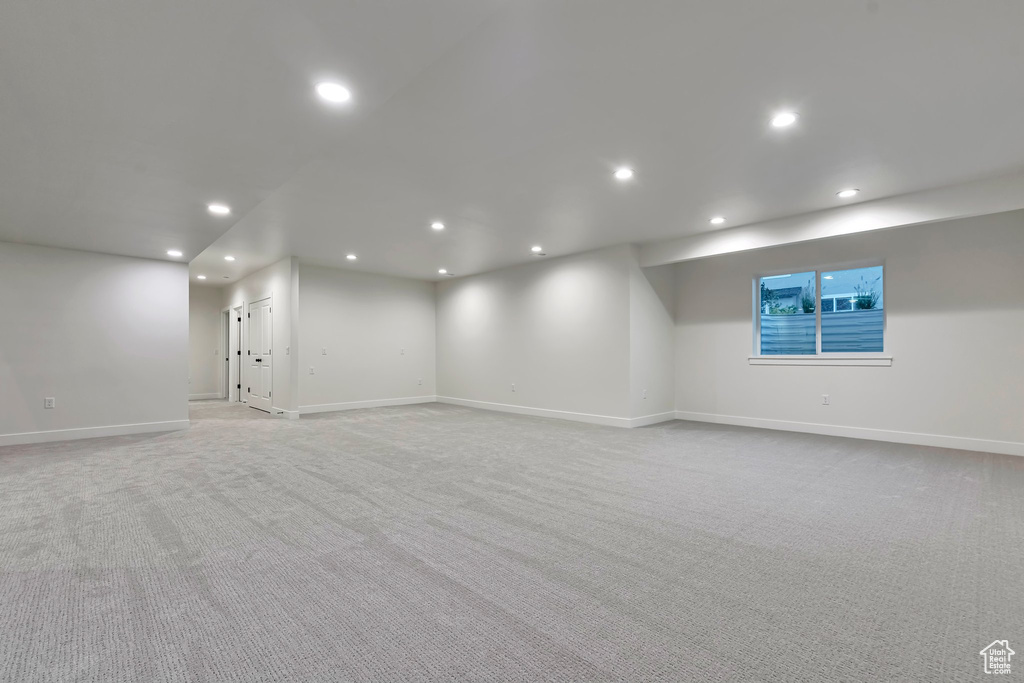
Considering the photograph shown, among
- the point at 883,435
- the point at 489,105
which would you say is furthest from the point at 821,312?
the point at 489,105

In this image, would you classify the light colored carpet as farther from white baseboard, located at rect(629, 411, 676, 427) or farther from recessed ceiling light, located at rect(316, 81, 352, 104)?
recessed ceiling light, located at rect(316, 81, 352, 104)

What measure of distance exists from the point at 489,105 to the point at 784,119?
6.39 ft

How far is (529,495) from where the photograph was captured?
3.55 meters

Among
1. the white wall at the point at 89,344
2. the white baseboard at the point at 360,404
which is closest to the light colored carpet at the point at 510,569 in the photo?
the white wall at the point at 89,344

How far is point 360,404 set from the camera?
8836mm

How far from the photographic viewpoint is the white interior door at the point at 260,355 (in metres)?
8.47

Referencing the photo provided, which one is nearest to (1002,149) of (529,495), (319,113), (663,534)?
(663,534)

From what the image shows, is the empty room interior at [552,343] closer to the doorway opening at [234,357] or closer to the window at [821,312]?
the window at [821,312]

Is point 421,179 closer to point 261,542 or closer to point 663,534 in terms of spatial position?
point 261,542

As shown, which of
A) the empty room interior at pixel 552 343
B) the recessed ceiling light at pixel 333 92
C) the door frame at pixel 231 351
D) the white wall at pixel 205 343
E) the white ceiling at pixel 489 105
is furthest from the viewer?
the white wall at pixel 205 343

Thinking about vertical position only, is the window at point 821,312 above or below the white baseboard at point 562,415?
above

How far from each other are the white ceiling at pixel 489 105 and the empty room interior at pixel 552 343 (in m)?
0.03

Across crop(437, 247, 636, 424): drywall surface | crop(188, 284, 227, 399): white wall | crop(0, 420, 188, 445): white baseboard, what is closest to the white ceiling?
crop(437, 247, 636, 424): drywall surface

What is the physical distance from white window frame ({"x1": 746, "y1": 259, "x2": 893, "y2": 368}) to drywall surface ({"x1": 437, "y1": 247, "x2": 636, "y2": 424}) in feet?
6.18
